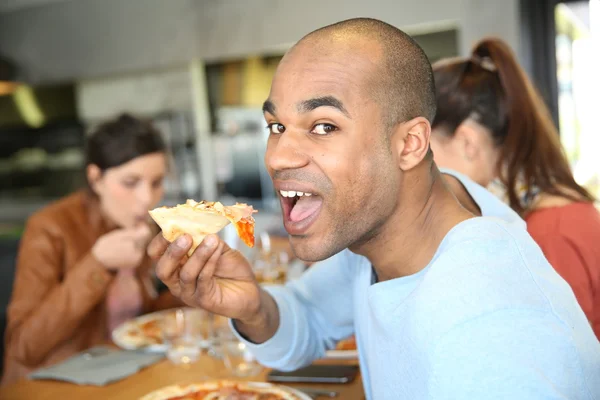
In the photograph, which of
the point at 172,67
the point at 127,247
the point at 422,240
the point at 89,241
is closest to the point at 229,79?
the point at 172,67

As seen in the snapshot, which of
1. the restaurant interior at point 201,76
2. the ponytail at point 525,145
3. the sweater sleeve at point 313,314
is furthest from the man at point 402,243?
the restaurant interior at point 201,76

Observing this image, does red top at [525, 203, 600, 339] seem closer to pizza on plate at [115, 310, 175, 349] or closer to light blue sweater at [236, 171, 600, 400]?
light blue sweater at [236, 171, 600, 400]

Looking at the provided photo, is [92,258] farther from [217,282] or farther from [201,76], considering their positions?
[201,76]

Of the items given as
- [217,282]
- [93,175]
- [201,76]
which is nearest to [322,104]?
[217,282]

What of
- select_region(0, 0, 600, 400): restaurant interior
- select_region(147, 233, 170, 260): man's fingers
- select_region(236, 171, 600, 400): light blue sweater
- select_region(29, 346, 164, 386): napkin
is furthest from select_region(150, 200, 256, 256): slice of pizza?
select_region(0, 0, 600, 400): restaurant interior

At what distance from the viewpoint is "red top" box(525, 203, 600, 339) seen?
172 centimetres

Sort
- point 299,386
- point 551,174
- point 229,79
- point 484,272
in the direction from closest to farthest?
point 484,272, point 299,386, point 551,174, point 229,79

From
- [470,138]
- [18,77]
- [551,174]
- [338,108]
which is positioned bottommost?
[551,174]

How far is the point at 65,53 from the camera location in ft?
19.4

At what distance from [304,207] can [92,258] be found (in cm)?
133

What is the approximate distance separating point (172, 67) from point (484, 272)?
15.8 feet

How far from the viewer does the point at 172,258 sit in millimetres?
1192

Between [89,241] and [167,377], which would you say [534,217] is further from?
[89,241]

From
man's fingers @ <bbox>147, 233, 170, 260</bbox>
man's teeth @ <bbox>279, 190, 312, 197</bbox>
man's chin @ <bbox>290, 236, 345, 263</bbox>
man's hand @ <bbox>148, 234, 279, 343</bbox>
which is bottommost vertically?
man's hand @ <bbox>148, 234, 279, 343</bbox>
